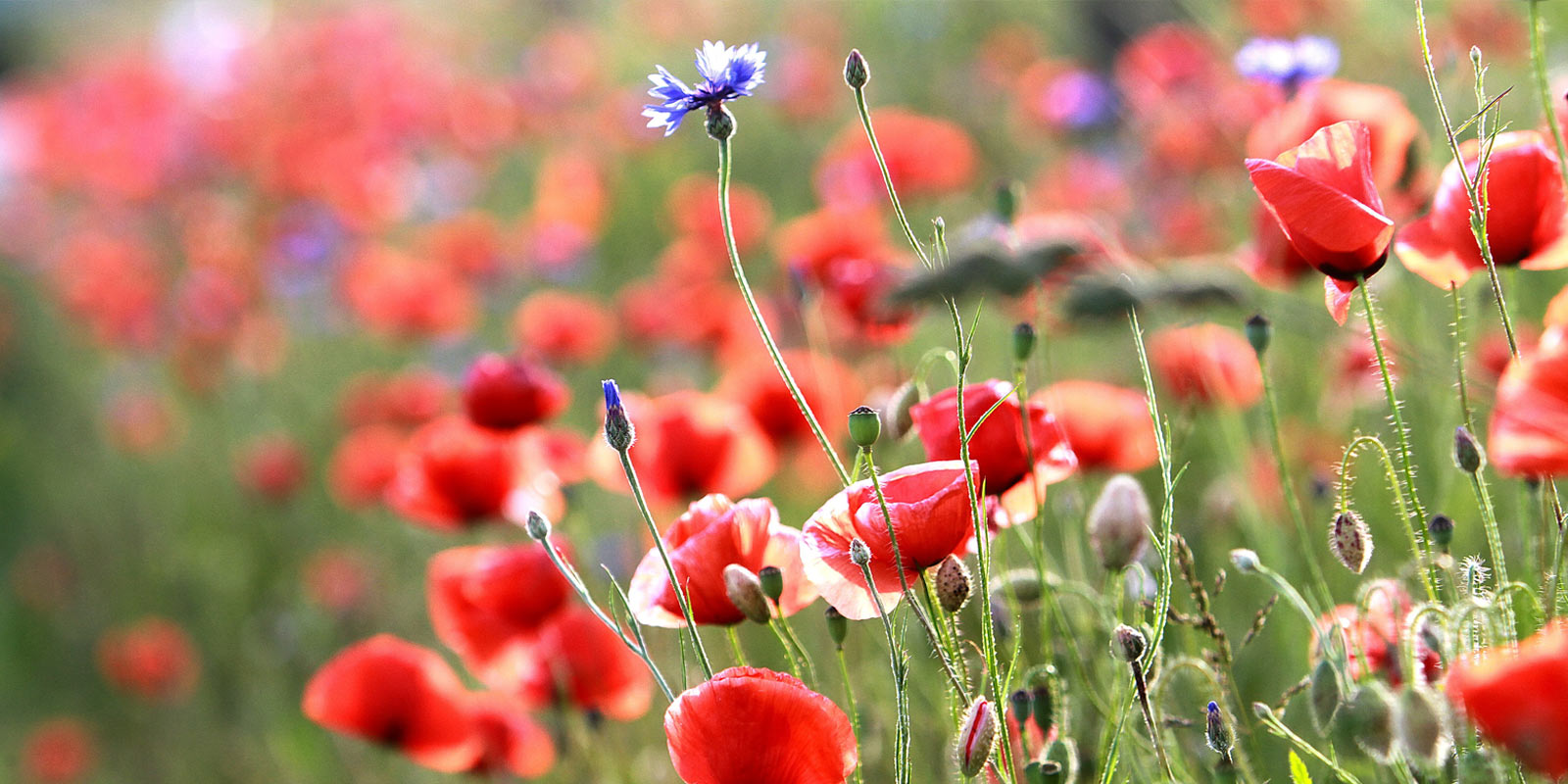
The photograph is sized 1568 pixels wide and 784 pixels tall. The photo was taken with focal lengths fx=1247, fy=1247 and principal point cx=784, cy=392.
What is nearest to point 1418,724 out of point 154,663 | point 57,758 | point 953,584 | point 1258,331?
point 953,584

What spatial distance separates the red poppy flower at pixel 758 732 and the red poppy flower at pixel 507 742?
2.22 feet

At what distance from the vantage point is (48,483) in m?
3.99

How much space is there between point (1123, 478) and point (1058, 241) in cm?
25

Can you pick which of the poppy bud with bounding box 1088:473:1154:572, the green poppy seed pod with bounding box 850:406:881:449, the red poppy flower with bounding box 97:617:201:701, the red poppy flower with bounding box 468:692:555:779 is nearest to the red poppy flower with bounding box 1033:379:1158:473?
the poppy bud with bounding box 1088:473:1154:572

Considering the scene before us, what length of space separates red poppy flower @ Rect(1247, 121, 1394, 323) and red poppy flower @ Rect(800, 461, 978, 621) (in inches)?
10.3

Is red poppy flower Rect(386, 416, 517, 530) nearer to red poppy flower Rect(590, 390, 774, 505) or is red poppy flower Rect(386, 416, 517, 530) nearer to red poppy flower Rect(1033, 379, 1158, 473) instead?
red poppy flower Rect(590, 390, 774, 505)

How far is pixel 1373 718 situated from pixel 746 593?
38 centimetres

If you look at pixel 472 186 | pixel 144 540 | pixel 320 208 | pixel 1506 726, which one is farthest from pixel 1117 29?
pixel 1506 726

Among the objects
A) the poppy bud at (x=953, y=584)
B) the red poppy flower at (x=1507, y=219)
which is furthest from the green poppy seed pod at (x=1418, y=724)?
the red poppy flower at (x=1507, y=219)

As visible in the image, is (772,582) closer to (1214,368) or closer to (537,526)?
(537,526)

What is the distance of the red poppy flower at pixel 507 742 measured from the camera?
1405 millimetres

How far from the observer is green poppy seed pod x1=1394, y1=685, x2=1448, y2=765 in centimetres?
60

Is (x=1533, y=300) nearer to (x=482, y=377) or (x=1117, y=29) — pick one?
(x=482, y=377)

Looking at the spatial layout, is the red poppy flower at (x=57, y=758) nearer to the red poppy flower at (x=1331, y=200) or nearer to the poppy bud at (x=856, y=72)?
the poppy bud at (x=856, y=72)
